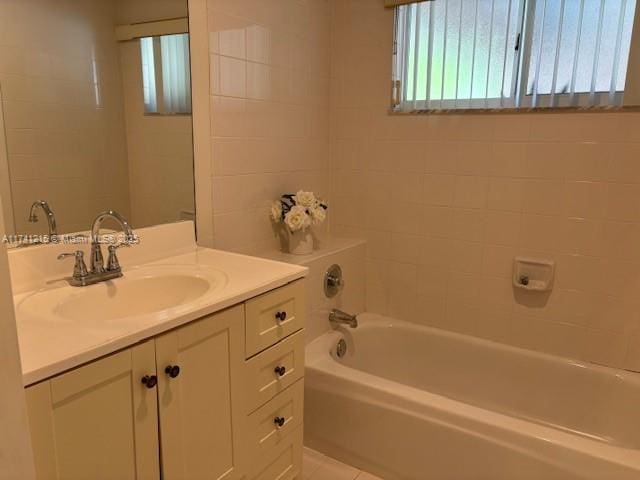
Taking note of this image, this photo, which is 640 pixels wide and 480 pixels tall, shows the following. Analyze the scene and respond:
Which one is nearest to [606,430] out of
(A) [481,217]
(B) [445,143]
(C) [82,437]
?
(A) [481,217]

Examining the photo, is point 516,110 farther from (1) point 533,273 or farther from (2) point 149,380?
(2) point 149,380

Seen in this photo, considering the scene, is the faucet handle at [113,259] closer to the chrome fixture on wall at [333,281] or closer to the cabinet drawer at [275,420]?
the cabinet drawer at [275,420]

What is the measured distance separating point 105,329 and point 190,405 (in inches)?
11.8

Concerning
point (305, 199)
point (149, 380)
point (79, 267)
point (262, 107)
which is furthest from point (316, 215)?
point (149, 380)

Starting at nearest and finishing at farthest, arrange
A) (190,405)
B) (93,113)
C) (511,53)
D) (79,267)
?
(190,405)
(79,267)
(93,113)
(511,53)

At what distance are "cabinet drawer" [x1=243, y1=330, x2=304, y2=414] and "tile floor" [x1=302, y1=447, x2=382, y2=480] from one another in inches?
22.5

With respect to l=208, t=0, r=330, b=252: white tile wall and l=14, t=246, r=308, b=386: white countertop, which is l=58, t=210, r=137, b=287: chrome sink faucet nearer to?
l=14, t=246, r=308, b=386: white countertop

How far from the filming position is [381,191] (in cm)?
Result: 242

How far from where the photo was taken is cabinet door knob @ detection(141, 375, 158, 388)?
104 centimetres

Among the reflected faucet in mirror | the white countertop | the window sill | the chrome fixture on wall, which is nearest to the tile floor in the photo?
the chrome fixture on wall

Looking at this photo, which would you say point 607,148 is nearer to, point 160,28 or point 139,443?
point 160,28

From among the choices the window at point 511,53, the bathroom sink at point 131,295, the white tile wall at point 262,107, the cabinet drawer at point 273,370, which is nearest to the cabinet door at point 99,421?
the bathroom sink at point 131,295

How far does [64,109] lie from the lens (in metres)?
1.40

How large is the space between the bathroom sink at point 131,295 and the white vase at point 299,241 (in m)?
0.67
